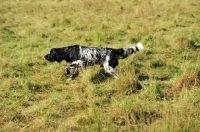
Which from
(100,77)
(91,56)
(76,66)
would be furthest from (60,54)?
(100,77)

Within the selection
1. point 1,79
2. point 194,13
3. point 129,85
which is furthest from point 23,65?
point 194,13

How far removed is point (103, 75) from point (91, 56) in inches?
21.6

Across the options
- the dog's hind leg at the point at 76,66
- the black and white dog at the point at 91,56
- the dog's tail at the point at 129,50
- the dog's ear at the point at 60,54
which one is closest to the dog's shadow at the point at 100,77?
the black and white dog at the point at 91,56

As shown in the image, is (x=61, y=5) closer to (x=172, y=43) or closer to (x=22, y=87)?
(x=172, y=43)

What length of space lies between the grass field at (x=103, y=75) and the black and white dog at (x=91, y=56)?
222 mm

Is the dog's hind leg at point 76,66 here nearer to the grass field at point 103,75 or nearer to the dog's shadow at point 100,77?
the grass field at point 103,75

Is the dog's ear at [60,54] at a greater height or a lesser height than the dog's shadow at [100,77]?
greater

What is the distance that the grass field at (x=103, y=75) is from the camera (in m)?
5.98

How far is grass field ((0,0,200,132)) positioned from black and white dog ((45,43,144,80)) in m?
0.22

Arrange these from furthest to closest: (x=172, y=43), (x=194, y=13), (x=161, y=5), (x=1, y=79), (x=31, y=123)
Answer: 1. (x=161, y=5)
2. (x=194, y=13)
3. (x=172, y=43)
4. (x=1, y=79)
5. (x=31, y=123)

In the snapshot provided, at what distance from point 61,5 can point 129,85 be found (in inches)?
554

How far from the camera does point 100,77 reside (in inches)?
336

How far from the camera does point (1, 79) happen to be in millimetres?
8523

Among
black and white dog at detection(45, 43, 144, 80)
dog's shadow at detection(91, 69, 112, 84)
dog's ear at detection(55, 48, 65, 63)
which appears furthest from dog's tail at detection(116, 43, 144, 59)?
dog's ear at detection(55, 48, 65, 63)
